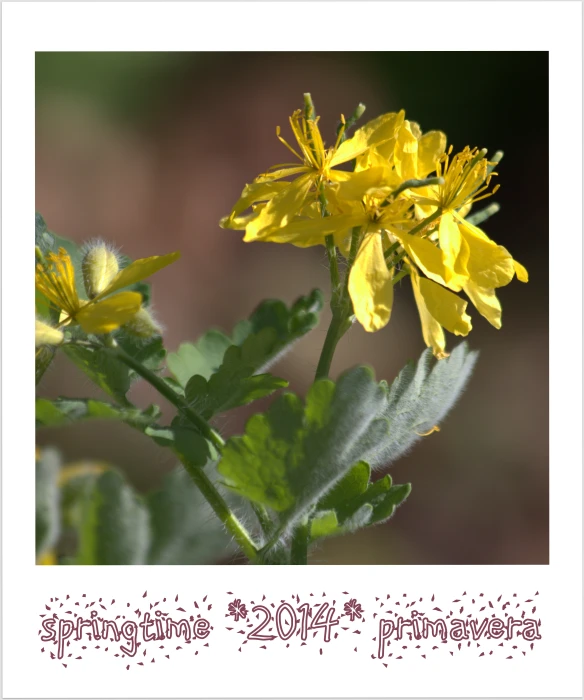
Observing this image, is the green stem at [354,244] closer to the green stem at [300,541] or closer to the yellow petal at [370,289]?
the yellow petal at [370,289]

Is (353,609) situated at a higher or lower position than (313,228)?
lower

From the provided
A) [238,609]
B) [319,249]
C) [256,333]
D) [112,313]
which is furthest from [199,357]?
[319,249]

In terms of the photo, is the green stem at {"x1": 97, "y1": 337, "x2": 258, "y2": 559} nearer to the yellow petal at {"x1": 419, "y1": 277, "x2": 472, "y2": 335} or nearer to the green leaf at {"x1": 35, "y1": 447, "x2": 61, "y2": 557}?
the green leaf at {"x1": 35, "y1": 447, "x2": 61, "y2": 557}

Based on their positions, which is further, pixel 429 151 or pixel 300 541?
pixel 429 151

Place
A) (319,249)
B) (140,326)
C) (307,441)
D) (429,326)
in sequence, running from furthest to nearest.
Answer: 1. (319,249)
2. (429,326)
3. (140,326)
4. (307,441)

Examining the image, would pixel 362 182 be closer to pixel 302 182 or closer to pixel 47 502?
pixel 302 182

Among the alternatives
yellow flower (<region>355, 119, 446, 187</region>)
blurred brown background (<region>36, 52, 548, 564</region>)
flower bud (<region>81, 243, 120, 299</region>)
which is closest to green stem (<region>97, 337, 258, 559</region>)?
flower bud (<region>81, 243, 120, 299</region>)
